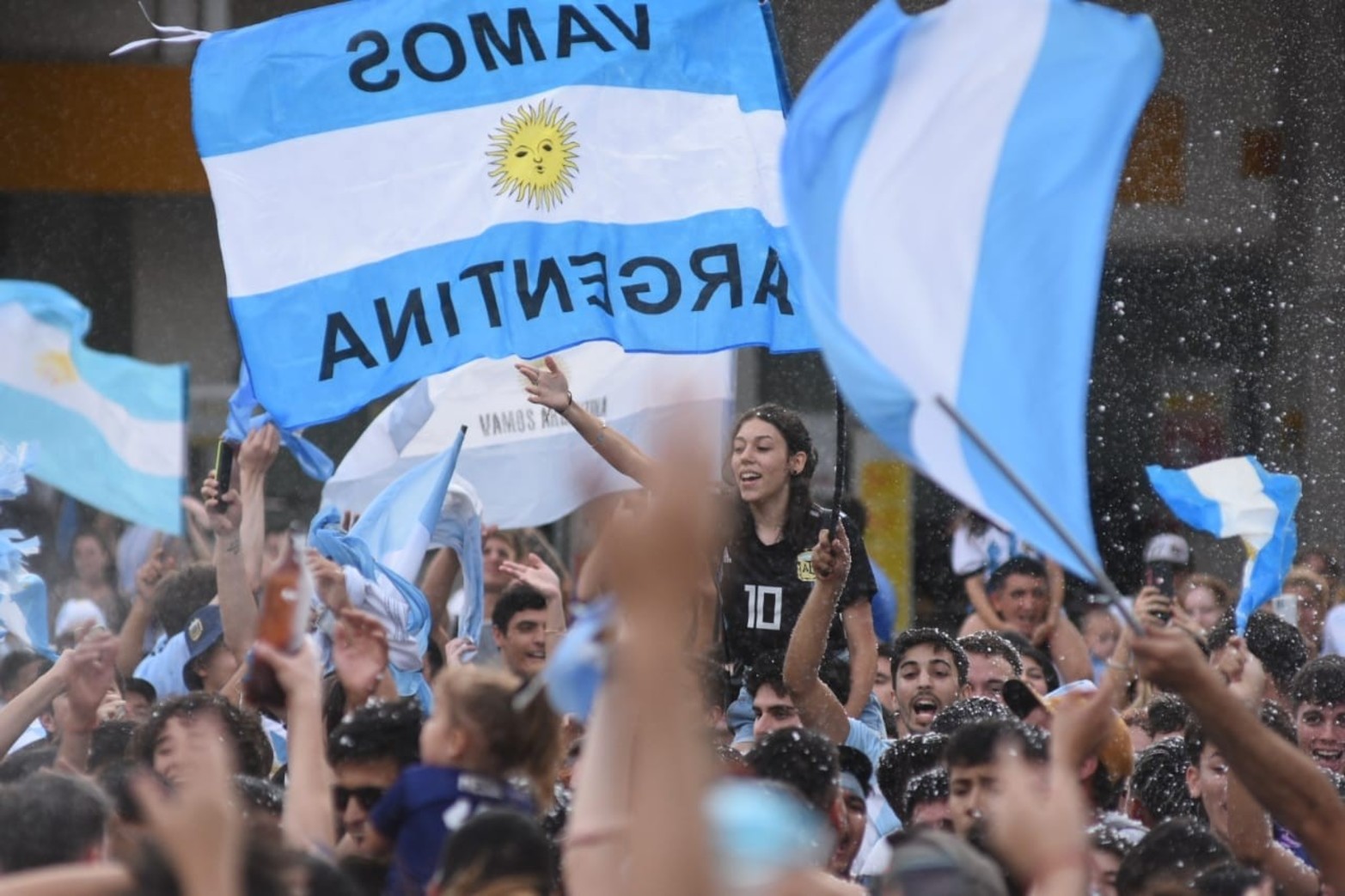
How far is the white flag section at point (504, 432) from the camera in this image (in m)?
7.85

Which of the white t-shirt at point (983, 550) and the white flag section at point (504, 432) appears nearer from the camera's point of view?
the white flag section at point (504, 432)

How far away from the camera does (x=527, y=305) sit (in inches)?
241

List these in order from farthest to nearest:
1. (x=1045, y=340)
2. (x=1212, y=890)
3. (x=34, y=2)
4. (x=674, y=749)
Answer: (x=34, y=2), (x=1045, y=340), (x=1212, y=890), (x=674, y=749)

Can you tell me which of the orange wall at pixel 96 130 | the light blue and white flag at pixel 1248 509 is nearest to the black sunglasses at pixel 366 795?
the light blue and white flag at pixel 1248 509

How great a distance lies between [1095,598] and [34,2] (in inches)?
346

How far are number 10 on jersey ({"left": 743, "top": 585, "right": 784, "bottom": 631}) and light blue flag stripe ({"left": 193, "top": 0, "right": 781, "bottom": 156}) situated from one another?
1.42 m

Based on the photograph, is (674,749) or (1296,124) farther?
(1296,124)

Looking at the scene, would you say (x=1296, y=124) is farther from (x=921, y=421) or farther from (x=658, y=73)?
(x=921, y=421)

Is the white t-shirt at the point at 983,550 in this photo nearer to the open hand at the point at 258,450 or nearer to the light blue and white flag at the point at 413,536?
the light blue and white flag at the point at 413,536

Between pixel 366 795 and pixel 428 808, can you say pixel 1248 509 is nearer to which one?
pixel 366 795

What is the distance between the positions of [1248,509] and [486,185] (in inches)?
132

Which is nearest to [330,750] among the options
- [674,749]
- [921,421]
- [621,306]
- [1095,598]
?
[921,421]

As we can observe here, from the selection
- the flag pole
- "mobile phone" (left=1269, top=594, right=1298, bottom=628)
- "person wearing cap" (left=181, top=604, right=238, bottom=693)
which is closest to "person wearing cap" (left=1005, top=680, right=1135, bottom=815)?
the flag pole

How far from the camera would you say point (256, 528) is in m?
6.14
